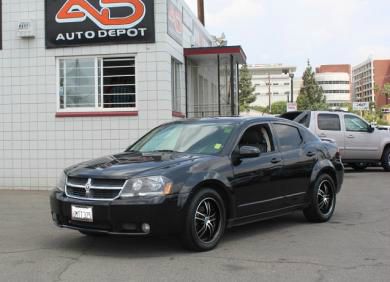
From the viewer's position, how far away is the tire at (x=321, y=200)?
827 cm

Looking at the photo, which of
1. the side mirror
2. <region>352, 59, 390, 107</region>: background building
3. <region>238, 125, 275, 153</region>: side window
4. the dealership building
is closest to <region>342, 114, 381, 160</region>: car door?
the dealership building

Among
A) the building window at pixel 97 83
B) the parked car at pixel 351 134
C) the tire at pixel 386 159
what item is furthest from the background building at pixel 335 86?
the building window at pixel 97 83

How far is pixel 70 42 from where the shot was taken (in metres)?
13.7

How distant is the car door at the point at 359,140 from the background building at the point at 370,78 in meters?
144

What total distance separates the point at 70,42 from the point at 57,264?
8597mm

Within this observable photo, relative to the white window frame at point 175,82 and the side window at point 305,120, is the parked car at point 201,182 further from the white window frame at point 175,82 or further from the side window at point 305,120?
the side window at point 305,120

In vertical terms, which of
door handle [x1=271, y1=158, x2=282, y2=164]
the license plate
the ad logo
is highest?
the ad logo

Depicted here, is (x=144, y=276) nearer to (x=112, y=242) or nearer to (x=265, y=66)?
(x=112, y=242)

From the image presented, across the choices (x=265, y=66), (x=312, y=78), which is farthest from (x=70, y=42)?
(x=265, y=66)

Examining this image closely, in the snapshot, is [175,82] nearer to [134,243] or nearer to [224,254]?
[134,243]

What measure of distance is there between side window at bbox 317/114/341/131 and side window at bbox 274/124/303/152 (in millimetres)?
8363

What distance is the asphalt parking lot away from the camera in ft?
18.2

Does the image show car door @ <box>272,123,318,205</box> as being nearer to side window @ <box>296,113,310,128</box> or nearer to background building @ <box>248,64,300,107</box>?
side window @ <box>296,113,310,128</box>

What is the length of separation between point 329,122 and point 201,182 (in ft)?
36.4
